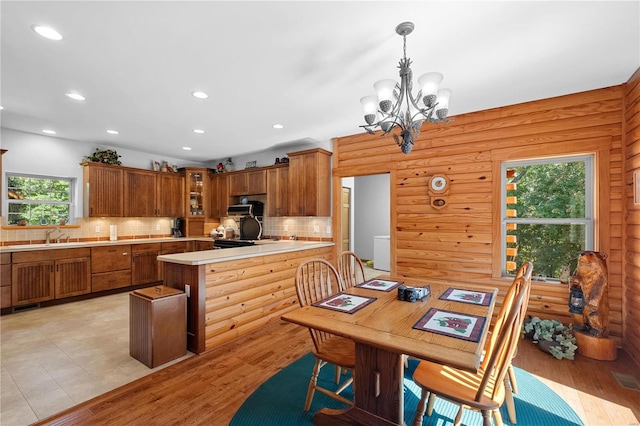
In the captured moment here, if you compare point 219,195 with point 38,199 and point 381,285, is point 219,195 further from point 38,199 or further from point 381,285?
point 381,285

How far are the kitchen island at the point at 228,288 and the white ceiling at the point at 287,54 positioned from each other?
175 centimetres

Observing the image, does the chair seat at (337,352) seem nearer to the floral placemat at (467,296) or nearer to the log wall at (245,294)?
the floral placemat at (467,296)

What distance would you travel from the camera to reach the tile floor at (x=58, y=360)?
2.09 m

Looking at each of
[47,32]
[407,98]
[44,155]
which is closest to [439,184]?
[407,98]

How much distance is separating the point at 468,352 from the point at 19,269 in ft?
18.0

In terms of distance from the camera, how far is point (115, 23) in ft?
6.48

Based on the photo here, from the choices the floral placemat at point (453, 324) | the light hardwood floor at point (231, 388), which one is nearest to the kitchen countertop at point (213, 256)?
the light hardwood floor at point (231, 388)

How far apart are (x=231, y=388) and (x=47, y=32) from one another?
2.91 metres

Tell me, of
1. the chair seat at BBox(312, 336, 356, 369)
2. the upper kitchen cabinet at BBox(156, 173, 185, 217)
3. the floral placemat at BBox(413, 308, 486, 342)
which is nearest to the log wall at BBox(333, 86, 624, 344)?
the floral placemat at BBox(413, 308, 486, 342)

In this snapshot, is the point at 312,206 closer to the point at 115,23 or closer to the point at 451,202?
the point at 451,202

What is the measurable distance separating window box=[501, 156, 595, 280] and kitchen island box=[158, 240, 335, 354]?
280 cm

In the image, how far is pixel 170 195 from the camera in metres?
5.99

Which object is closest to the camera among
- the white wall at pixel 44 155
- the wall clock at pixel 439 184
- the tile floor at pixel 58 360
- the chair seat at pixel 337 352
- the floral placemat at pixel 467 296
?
the chair seat at pixel 337 352

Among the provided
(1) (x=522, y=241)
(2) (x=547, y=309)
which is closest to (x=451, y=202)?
(1) (x=522, y=241)
